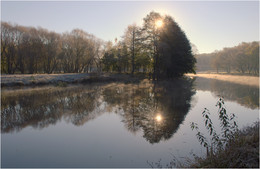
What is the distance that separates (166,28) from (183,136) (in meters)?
29.5

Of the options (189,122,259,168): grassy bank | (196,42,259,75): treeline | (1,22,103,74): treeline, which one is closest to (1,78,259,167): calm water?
(189,122,259,168): grassy bank

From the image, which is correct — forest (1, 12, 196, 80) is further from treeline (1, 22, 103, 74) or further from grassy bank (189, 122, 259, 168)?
grassy bank (189, 122, 259, 168)

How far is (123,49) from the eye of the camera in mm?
40469

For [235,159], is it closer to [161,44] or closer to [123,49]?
[161,44]

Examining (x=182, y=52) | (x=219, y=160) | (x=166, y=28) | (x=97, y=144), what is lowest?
(x=97, y=144)

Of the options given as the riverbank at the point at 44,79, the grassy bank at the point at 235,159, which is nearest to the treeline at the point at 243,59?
the riverbank at the point at 44,79

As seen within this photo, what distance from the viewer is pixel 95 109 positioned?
10211mm

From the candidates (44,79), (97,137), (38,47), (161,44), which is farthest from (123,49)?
(97,137)

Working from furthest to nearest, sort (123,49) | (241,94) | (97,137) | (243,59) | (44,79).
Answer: (243,59), (123,49), (44,79), (241,94), (97,137)

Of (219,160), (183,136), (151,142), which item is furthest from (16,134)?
(219,160)

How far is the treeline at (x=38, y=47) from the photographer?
3412 cm

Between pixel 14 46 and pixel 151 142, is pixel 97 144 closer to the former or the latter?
pixel 151 142

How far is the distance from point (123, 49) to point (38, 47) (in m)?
17.8

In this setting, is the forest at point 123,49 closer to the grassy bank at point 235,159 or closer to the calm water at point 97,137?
the calm water at point 97,137
